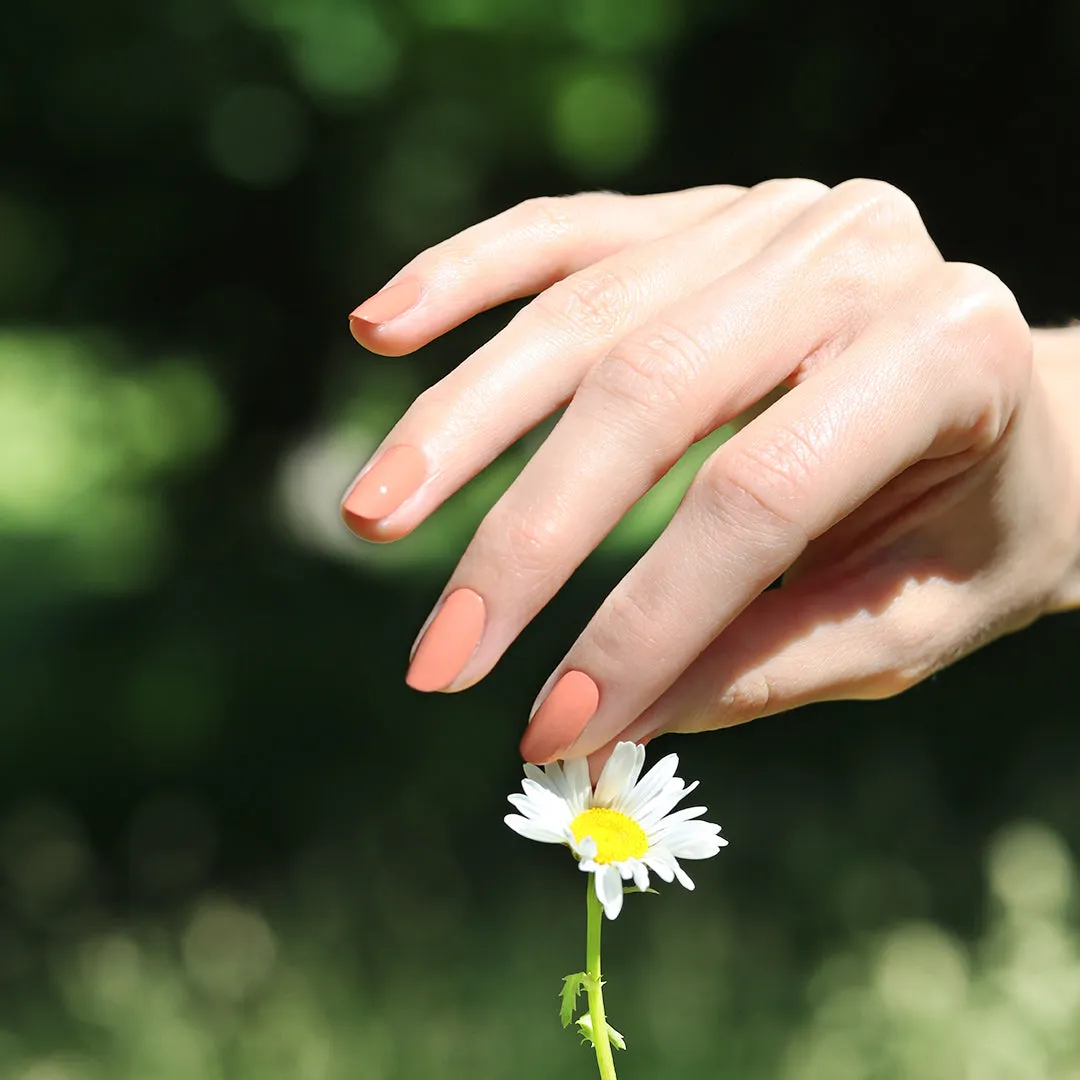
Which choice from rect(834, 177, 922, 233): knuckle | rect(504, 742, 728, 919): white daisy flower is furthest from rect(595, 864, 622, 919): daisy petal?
rect(834, 177, 922, 233): knuckle

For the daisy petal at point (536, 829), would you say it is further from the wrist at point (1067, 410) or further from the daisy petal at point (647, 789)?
the wrist at point (1067, 410)

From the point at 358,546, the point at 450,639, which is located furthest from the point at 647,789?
the point at 358,546

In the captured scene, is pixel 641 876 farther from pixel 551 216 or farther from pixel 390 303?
pixel 551 216

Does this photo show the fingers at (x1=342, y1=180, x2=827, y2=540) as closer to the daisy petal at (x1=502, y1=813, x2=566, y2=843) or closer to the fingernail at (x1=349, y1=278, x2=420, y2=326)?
the fingernail at (x1=349, y1=278, x2=420, y2=326)

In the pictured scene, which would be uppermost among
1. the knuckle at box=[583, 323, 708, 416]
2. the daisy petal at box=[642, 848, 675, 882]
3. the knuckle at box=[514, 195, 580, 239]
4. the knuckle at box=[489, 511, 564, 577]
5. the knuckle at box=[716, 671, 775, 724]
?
the knuckle at box=[514, 195, 580, 239]

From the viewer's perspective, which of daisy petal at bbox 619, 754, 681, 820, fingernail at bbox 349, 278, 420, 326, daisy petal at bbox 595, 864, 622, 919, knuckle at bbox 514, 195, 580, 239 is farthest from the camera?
knuckle at bbox 514, 195, 580, 239

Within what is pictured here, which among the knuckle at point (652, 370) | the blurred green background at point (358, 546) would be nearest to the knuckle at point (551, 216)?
the knuckle at point (652, 370)
